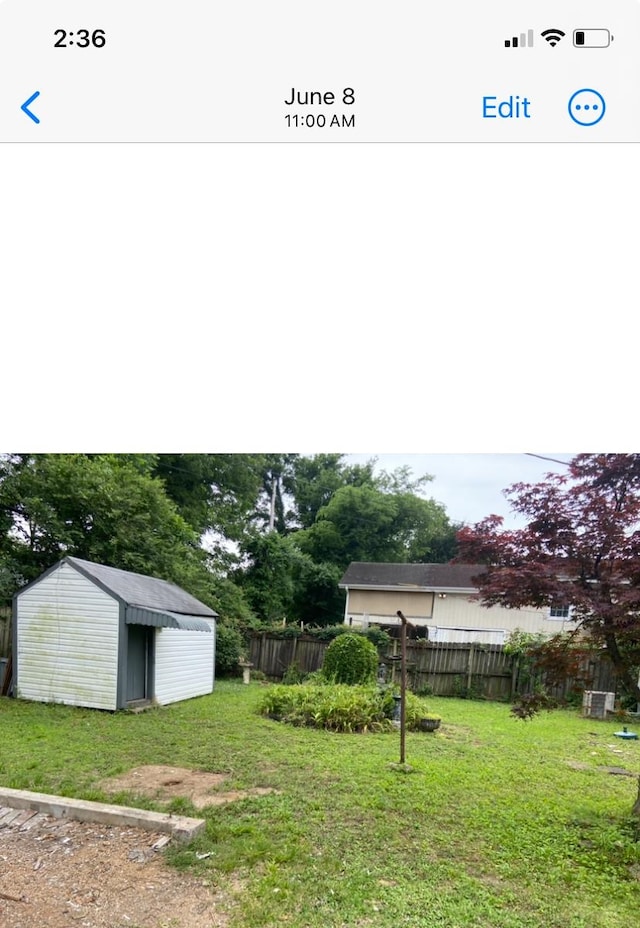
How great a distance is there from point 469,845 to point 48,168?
4320 millimetres

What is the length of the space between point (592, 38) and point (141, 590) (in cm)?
961

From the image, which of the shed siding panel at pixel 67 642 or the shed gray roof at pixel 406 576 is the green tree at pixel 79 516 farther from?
the shed gray roof at pixel 406 576

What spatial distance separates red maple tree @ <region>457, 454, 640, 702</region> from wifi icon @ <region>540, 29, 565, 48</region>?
8.99 feet

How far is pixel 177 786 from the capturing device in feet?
15.4

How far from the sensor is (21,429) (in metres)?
1.65

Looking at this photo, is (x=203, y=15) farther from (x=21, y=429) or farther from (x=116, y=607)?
(x=116, y=607)

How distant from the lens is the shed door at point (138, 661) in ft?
28.0

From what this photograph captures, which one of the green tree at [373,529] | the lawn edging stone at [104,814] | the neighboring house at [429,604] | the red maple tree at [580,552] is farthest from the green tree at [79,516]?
the red maple tree at [580,552]

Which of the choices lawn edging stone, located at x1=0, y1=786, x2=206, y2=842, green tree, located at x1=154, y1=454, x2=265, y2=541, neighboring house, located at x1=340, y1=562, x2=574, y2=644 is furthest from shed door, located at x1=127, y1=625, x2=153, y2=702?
neighboring house, located at x1=340, y1=562, x2=574, y2=644

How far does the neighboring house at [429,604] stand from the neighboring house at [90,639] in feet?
25.9

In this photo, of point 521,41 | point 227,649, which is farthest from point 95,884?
point 227,649

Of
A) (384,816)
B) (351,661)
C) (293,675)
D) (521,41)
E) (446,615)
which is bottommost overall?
(293,675)

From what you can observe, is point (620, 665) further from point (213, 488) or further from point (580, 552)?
point (213, 488)

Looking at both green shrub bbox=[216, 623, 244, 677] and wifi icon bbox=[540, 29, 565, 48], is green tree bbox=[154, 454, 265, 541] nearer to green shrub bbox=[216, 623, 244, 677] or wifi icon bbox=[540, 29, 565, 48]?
green shrub bbox=[216, 623, 244, 677]
